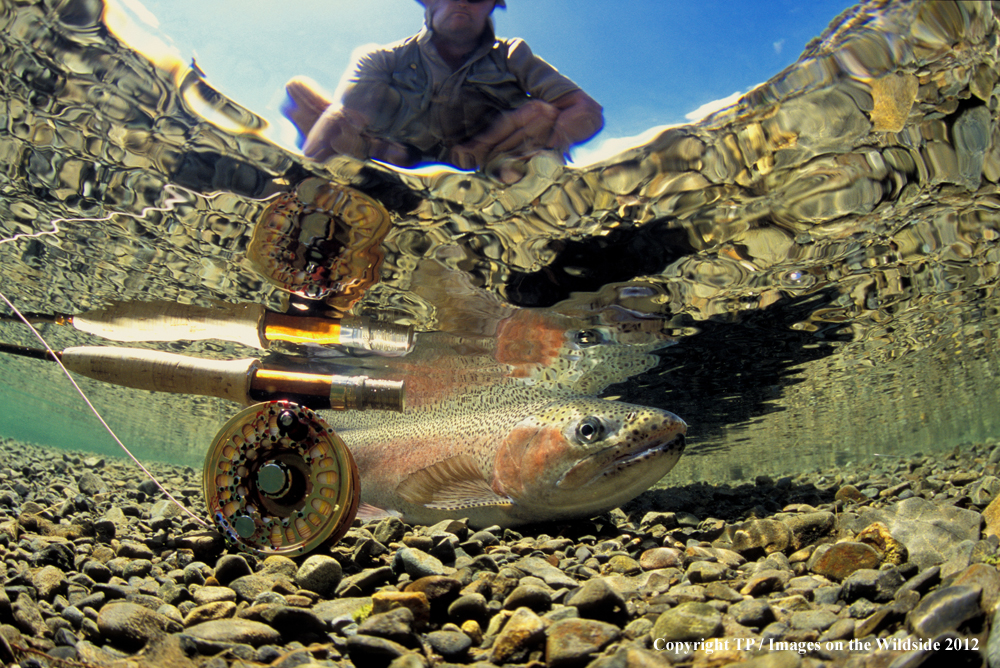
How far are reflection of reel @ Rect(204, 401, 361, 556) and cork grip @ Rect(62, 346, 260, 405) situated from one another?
2.46ft

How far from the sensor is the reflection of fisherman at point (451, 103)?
312cm

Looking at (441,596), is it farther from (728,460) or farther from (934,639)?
(728,460)

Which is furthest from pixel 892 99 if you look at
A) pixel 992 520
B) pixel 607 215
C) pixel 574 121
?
pixel 992 520

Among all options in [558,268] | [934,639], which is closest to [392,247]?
[558,268]

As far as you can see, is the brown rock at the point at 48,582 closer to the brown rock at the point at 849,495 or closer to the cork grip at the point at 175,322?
the cork grip at the point at 175,322

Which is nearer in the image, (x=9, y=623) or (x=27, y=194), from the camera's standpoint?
(x=9, y=623)

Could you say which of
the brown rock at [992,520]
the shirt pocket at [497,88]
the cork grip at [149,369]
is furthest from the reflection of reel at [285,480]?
the brown rock at [992,520]

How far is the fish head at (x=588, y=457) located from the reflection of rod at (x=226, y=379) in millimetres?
1593

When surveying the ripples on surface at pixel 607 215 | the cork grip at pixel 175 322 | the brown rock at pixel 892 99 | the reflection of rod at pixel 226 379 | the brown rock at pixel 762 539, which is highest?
the brown rock at pixel 892 99

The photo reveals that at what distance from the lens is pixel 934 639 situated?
1.39 meters

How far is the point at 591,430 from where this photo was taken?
434 centimetres

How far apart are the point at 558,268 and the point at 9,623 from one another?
17.0ft

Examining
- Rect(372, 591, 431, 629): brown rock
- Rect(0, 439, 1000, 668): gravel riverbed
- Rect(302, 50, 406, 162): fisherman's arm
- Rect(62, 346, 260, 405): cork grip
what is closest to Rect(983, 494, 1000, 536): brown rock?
Rect(0, 439, 1000, 668): gravel riverbed

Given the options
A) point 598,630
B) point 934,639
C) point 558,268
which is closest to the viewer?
point 934,639
